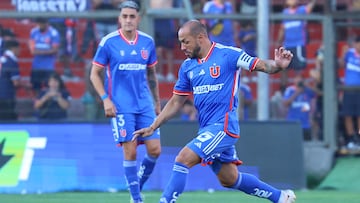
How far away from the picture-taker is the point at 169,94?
51.2 feet

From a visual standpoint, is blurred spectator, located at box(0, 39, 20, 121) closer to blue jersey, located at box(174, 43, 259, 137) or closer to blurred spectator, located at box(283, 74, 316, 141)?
blurred spectator, located at box(283, 74, 316, 141)

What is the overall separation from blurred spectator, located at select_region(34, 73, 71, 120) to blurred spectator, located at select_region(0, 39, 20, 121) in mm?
387

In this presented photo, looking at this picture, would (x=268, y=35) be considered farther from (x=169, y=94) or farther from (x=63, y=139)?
(x=63, y=139)

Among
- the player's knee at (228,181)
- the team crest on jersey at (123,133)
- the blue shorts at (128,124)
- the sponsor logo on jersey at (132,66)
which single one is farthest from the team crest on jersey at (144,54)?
the player's knee at (228,181)

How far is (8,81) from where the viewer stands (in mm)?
15484

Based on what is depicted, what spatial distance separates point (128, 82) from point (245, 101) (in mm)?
4460

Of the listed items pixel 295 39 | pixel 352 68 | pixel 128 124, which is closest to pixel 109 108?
pixel 128 124

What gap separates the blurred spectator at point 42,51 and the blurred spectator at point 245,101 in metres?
3.05

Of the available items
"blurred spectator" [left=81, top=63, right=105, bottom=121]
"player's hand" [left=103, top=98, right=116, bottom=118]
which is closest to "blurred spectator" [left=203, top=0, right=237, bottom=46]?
"blurred spectator" [left=81, top=63, right=105, bottom=121]

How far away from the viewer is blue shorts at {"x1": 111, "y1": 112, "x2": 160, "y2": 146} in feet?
38.2

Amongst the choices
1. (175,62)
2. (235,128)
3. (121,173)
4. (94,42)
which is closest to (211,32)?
(175,62)

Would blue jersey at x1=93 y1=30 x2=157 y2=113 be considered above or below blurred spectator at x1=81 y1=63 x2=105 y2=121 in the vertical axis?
above

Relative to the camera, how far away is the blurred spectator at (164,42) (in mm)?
15820

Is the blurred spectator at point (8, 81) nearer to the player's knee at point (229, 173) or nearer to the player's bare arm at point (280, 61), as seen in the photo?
the player's knee at point (229, 173)
